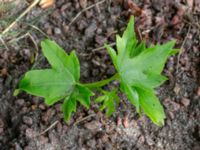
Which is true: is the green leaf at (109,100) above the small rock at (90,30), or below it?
below

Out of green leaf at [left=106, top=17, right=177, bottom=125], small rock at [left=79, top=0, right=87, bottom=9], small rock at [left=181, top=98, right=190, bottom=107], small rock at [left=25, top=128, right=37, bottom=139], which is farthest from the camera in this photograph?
small rock at [left=79, top=0, right=87, bottom=9]

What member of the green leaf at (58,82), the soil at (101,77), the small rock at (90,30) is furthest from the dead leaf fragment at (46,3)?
the green leaf at (58,82)

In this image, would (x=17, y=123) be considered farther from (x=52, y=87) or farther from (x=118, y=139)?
(x=118, y=139)

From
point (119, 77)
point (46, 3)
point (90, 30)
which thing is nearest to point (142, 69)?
point (119, 77)

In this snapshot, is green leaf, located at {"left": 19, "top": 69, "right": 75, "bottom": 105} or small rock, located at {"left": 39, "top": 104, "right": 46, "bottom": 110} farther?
small rock, located at {"left": 39, "top": 104, "right": 46, "bottom": 110}

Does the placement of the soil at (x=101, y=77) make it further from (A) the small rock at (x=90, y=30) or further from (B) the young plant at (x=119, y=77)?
(B) the young plant at (x=119, y=77)

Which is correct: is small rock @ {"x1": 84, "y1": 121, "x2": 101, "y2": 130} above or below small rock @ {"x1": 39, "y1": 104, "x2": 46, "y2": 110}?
below

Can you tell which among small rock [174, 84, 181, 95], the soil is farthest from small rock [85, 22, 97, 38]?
small rock [174, 84, 181, 95]

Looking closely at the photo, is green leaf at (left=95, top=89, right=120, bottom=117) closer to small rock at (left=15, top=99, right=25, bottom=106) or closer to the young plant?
the young plant
